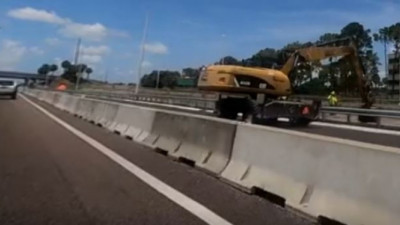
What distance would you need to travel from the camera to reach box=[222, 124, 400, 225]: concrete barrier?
21.0ft

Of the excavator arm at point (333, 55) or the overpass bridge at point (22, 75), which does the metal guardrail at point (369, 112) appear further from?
the overpass bridge at point (22, 75)

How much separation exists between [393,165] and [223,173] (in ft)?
14.5

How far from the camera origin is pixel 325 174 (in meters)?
7.46

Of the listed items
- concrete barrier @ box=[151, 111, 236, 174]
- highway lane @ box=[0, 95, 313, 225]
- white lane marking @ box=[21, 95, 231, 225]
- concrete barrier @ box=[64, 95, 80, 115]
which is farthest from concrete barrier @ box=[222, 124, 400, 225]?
concrete barrier @ box=[64, 95, 80, 115]

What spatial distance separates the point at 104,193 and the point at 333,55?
79.5 feet

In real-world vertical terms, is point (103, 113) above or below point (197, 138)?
below

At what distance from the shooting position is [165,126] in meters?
15.2

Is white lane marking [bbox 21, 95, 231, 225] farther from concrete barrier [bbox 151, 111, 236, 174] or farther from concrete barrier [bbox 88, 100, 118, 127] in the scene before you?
concrete barrier [bbox 88, 100, 118, 127]

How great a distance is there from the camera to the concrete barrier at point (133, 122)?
17078mm

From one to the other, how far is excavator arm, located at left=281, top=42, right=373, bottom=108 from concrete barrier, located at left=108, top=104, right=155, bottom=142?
11.0 m

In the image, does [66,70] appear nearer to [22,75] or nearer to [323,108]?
[22,75]

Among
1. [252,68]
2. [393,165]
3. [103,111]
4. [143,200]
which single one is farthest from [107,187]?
[252,68]

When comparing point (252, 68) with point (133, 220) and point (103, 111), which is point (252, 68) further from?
point (133, 220)

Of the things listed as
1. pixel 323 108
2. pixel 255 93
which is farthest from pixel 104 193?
pixel 323 108
